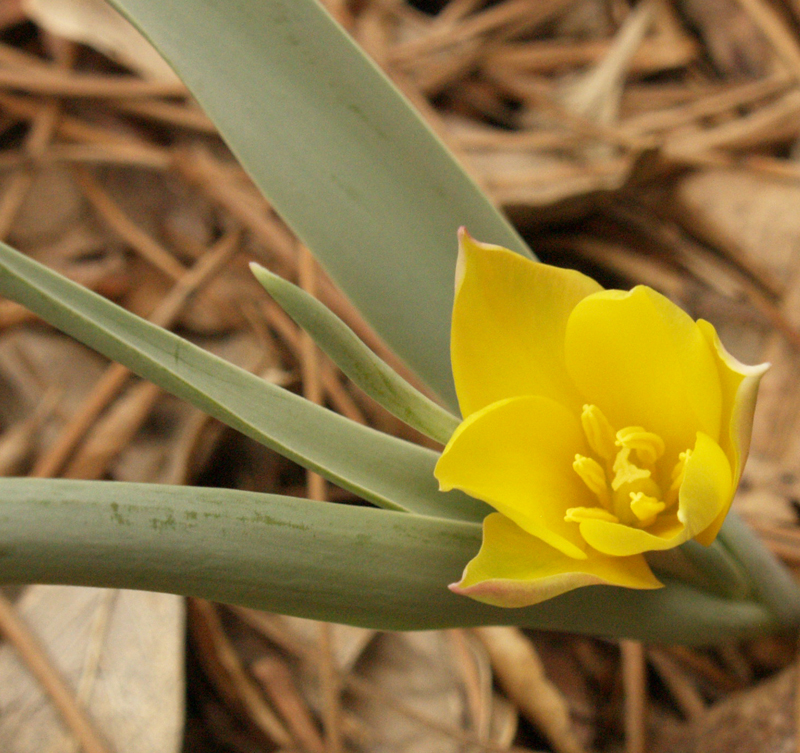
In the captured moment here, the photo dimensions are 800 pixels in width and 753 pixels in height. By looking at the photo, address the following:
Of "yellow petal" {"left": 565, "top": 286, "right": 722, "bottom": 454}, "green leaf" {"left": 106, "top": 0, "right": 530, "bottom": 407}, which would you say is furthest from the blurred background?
"yellow petal" {"left": 565, "top": 286, "right": 722, "bottom": 454}

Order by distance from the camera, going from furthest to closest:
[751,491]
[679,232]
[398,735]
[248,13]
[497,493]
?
[679,232] < [751,491] < [398,735] < [248,13] < [497,493]

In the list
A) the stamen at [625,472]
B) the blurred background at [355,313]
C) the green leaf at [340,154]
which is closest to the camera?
the stamen at [625,472]

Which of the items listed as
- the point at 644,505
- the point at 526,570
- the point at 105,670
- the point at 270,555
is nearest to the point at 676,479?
the point at 644,505

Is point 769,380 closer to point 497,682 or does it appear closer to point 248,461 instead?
point 497,682

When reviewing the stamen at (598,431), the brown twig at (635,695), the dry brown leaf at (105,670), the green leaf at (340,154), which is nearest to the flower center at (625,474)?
the stamen at (598,431)

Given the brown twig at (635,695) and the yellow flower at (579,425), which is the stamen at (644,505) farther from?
the brown twig at (635,695)

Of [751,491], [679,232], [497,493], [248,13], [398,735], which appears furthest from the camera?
[679,232]

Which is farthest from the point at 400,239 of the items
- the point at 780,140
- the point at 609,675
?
the point at 780,140
